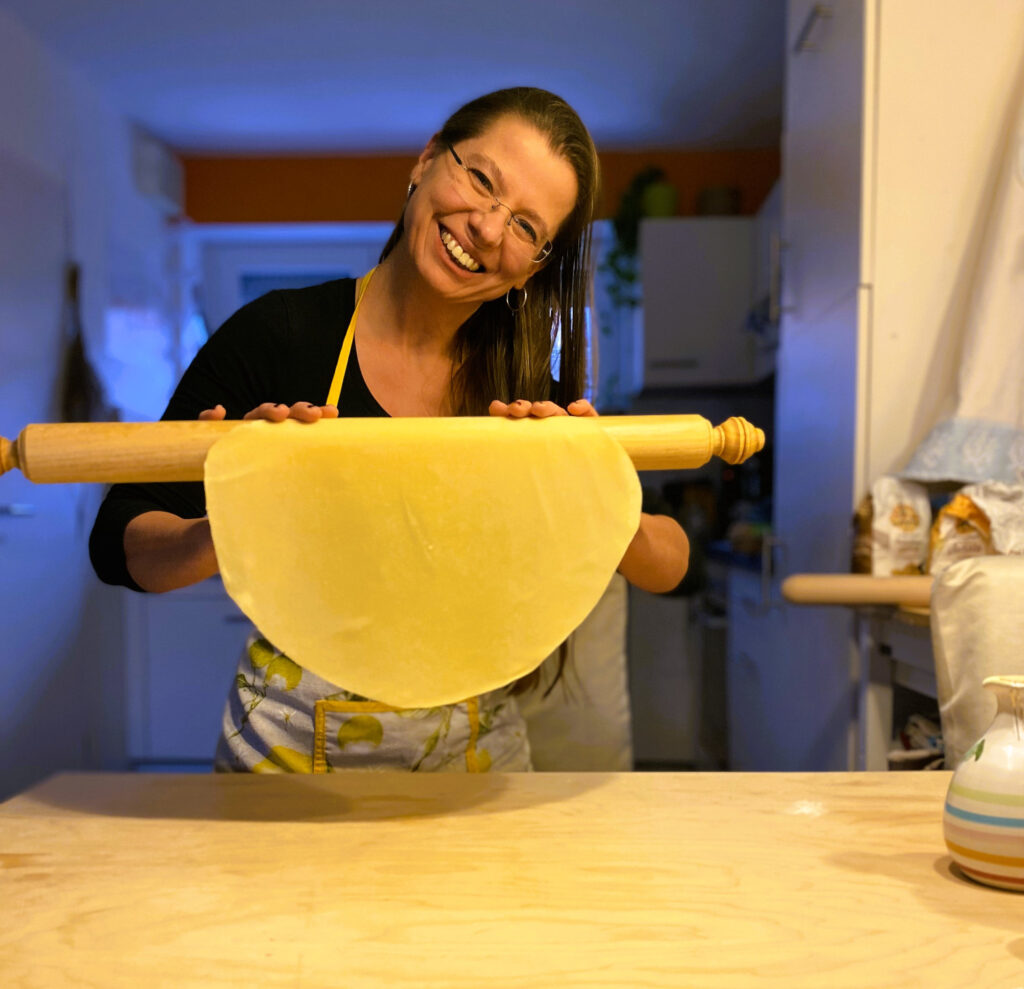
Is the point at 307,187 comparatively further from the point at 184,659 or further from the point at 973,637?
the point at 973,637

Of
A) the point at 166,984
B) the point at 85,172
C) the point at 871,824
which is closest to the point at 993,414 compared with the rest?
the point at 871,824

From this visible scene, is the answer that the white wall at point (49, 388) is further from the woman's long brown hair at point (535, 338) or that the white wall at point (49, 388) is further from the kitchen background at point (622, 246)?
the woman's long brown hair at point (535, 338)

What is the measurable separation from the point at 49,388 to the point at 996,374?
2863 mm

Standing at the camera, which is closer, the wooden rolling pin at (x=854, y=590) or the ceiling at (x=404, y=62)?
the wooden rolling pin at (x=854, y=590)

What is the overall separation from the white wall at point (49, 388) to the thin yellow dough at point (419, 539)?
2.65 meters

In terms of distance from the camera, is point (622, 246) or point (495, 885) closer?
point (495, 885)

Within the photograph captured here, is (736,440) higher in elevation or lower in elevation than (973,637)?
higher

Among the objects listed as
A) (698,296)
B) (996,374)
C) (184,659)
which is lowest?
(184,659)

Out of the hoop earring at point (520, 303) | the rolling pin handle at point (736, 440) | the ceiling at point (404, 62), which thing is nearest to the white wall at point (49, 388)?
the ceiling at point (404, 62)

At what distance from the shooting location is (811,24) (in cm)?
201

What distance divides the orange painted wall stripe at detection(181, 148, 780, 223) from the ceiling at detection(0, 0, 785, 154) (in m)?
0.17

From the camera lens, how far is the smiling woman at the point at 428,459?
692 millimetres

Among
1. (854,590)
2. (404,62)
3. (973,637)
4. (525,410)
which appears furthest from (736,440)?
(404,62)

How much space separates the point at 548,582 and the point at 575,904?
0.21 m
